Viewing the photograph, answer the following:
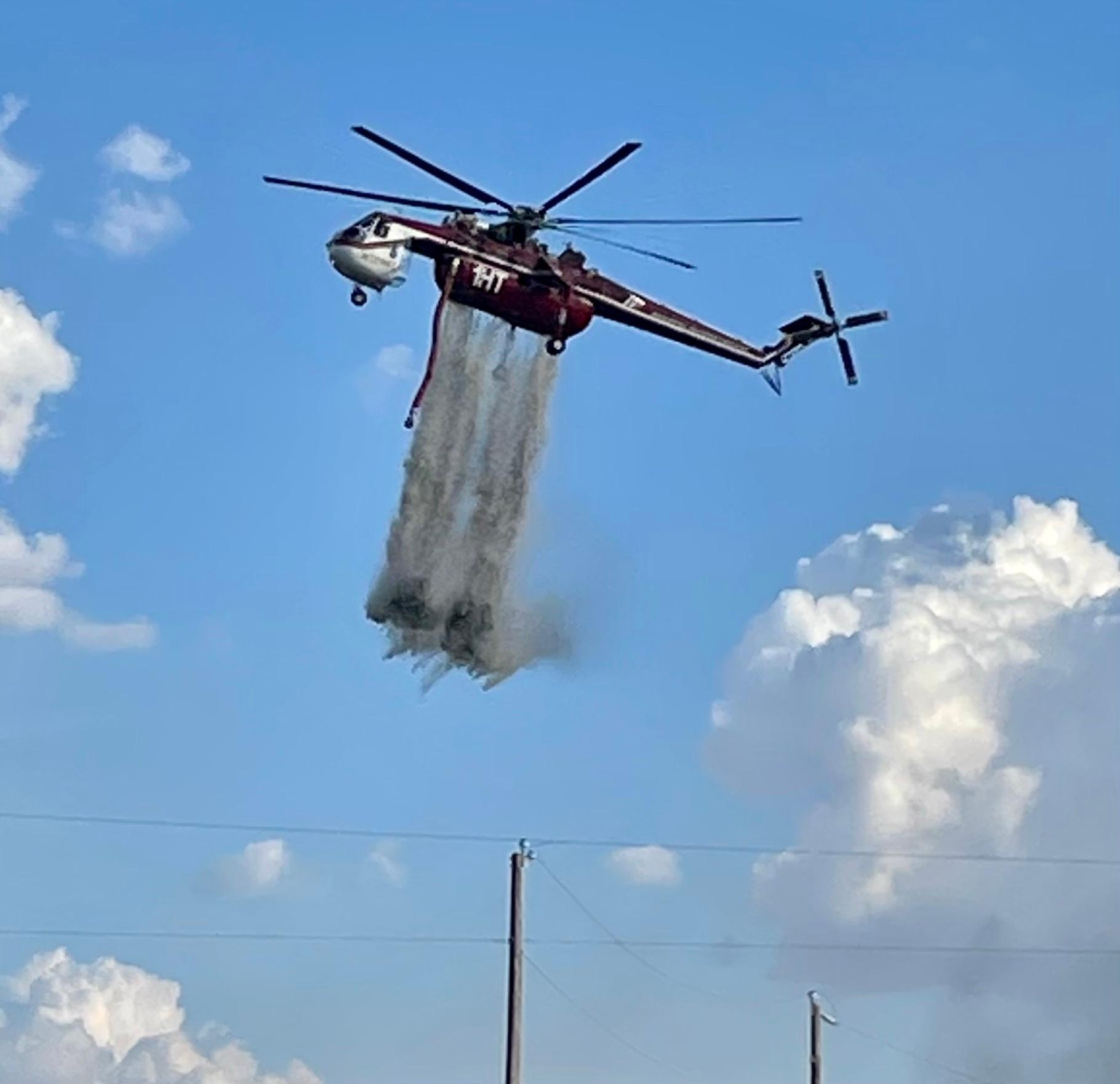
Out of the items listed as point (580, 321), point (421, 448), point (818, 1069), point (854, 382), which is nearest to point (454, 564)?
point (421, 448)

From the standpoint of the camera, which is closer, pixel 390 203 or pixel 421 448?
pixel 390 203

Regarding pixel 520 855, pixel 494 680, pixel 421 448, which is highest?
pixel 421 448

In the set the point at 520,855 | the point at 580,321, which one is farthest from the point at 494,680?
the point at 520,855

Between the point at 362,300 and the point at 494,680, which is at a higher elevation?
the point at 362,300

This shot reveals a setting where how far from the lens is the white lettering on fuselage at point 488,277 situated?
218ft

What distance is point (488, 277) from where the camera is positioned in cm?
6656

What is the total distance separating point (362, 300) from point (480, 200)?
12.9ft

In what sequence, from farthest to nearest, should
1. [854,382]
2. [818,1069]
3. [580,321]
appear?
1. [854,382]
2. [580,321]
3. [818,1069]

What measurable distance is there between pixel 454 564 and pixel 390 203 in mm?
10902

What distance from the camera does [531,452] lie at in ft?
234

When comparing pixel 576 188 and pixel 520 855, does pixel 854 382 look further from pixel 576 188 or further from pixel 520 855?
pixel 520 855

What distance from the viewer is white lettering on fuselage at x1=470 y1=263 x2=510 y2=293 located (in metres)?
66.4

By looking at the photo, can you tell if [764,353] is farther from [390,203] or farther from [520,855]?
[520,855]

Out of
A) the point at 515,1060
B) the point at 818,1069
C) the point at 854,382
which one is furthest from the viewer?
the point at 854,382
